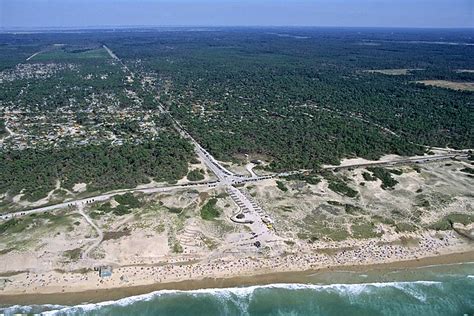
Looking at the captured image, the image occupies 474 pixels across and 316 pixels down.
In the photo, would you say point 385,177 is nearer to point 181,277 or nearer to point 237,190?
point 237,190

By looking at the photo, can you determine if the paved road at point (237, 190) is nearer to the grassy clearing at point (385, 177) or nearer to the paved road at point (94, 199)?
the paved road at point (94, 199)

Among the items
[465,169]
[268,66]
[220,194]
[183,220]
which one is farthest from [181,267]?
[268,66]

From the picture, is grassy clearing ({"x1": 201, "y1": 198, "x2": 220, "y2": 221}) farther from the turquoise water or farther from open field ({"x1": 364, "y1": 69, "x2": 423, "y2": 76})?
open field ({"x1": 364, "y1": 69, "x2": 423, "y2": 76})

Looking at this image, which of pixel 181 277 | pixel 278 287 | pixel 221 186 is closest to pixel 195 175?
pixel 221 186

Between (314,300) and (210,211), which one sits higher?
(210,211)

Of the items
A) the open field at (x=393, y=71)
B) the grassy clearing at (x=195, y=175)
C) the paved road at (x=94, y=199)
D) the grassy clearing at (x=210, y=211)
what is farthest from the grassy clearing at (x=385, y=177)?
the open field at (x=393, y=71)

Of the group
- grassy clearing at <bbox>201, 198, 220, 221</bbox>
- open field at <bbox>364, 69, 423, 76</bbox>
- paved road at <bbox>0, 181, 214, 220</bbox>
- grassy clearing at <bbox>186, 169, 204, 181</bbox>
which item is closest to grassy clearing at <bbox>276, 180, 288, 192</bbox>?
paved road at <bbox>0, 181, 214, 220</bbox>
